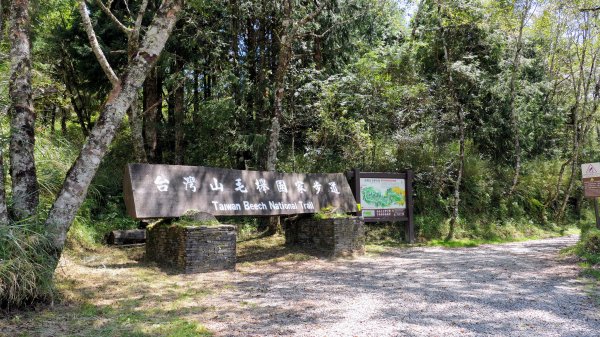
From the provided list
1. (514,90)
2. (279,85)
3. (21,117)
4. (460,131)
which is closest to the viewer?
(21,117)

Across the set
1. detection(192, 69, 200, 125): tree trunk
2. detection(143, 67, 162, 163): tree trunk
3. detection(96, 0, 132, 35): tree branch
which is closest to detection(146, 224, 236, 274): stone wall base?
detection(96, 0, 132, 35): tree branch

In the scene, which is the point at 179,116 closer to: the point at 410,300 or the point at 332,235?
the point at 332,235

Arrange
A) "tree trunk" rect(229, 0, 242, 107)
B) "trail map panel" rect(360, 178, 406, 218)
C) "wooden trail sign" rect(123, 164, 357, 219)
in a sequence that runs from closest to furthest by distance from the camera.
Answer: "wooden trail sign" rect(123, 164, 357, 219), "trail map panel" rect(360, 178, 406, 218), "tree trunk" rect(229, 0, 242, 107)

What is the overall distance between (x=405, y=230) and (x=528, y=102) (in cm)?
834

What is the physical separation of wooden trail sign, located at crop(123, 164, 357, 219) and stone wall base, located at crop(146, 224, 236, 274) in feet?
1.66

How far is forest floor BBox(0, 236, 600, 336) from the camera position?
4.61 m

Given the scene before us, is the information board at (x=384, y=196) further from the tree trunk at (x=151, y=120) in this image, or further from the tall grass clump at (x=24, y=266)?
the tall grass clump at (x=24, y=266)

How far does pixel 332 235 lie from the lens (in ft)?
Result: 32.7

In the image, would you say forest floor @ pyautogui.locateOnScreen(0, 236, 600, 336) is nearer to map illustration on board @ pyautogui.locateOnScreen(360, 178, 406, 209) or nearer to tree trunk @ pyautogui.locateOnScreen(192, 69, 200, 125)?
map illustration on board @ pyautogui.locateOnScreen(360, 178, 406, 209)

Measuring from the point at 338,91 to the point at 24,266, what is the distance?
1031 cm

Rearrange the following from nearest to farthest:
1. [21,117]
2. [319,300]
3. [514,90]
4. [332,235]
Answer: [21,117] < [319,300] < [332,235] < [514,90]

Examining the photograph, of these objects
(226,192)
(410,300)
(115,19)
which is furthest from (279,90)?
(410,300)

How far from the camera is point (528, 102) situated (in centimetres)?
1711

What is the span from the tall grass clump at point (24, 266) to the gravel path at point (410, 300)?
1.95 m
